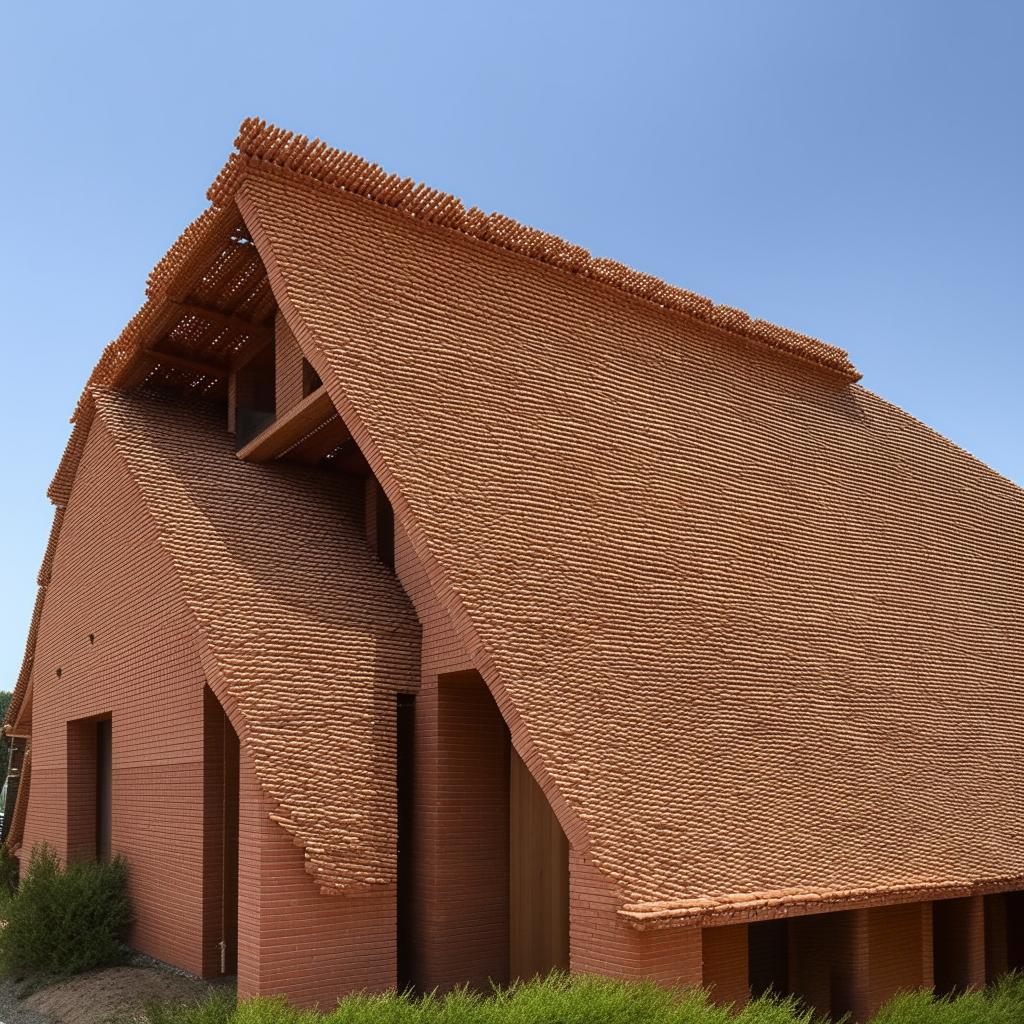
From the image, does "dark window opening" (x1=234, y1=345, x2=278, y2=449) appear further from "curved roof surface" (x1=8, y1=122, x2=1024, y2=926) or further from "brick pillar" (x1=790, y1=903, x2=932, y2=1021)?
"brick pillar" (x1=790, y1=903, x2=932, y2=1021)

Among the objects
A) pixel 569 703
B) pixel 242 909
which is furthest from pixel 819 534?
pixel 242 909

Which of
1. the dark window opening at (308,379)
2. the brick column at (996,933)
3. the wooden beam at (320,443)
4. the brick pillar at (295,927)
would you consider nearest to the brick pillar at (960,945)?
the brick column at (996,933)

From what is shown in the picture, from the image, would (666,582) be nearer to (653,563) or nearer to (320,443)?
(653,563)

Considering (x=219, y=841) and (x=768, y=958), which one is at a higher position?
(x=219, y=841)

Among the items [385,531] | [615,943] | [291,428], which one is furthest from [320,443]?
[615,943]

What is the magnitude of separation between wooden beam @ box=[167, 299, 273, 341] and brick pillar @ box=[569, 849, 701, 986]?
9.72 m

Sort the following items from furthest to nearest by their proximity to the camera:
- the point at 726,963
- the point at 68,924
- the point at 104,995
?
1. the point at 68,924
2. the point at 104,995
3. the point at 726,963

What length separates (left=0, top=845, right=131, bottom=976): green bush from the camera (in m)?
14.6

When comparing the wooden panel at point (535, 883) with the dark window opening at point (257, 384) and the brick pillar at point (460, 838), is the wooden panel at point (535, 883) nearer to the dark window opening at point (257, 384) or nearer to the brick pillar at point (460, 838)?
the brick pillar at point (460, 838)

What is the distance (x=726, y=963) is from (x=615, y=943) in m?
1.82

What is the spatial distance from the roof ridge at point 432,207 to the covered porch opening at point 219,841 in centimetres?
613

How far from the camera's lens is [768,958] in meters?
13.1

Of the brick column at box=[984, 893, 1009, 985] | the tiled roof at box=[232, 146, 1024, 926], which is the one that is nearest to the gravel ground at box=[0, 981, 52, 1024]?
the tiled roof at box=[232, 146, 1024, 926]

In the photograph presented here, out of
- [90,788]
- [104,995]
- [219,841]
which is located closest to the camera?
[104,995]
